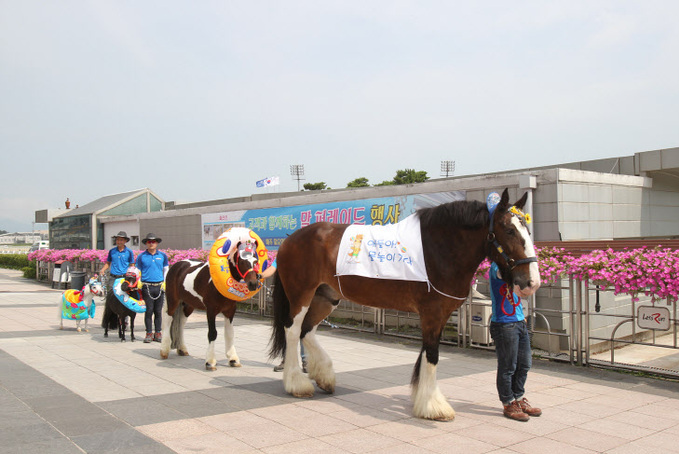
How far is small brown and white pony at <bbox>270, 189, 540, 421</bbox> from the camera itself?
4.71 metres

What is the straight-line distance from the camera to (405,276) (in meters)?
5.11

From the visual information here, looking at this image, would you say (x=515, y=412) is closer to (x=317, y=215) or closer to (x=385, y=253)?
(x=385, y=253)

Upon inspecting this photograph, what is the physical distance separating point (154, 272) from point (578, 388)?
21.7 ft

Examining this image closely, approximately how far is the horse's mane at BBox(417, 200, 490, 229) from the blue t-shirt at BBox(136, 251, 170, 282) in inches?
216

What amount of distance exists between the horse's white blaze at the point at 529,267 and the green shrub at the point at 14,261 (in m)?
33.6

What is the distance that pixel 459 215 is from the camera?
5.03 meters

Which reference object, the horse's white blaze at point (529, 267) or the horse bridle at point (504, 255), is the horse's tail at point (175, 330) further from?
the horse's white blaze at point (529, 267)

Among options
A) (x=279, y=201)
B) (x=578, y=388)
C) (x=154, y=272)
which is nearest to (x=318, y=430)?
(x=578, y=388)

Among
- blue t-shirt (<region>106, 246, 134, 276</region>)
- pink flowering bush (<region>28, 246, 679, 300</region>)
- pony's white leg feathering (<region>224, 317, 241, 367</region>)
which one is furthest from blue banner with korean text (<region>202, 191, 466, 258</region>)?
pony's white leg feathering (<region>224, 317, 241, 367</region>)

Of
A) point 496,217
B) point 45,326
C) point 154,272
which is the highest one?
point 496,217

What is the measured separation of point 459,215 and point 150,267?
19.4 feet

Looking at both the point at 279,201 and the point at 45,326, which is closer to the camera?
the point at 45,326

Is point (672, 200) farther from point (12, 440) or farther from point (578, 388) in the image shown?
point (12, 440)

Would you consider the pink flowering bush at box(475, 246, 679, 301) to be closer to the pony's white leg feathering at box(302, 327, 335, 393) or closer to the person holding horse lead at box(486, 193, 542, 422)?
the person holding horse lead at box(486, 193, 542, 422)
